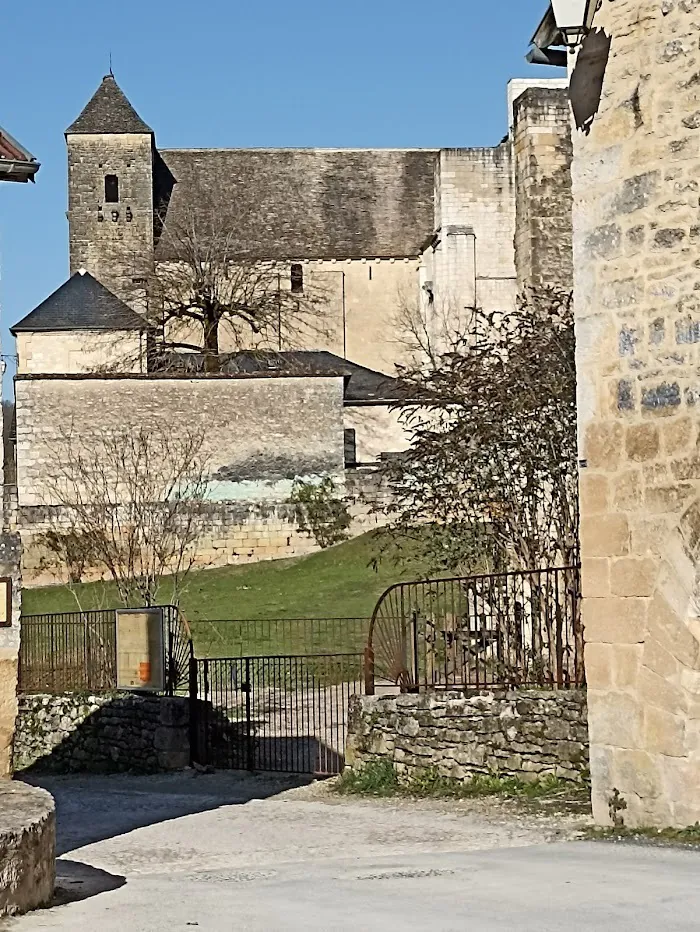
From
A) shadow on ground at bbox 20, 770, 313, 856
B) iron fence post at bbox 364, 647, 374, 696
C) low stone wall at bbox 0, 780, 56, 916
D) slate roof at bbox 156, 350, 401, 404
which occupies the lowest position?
shadow on ground at bbox 20, 770, 313, 856

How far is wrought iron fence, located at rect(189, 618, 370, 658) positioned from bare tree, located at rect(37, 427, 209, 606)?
13.3 ft

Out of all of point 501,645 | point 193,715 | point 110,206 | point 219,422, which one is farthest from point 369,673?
point 110,206

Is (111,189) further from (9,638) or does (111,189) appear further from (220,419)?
(9,638)

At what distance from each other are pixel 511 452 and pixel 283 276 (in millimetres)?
35796

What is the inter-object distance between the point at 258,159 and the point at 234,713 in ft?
132

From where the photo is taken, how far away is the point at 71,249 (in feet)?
169

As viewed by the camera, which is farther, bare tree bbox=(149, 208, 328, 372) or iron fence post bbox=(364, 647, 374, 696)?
bare tree bbox=(149, 208, 328, 372)

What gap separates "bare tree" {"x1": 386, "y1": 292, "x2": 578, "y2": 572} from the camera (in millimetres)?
14594

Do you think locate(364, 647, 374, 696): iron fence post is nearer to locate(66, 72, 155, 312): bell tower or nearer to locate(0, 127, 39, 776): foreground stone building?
locate(0, 127, 39, 776): foreground stone building

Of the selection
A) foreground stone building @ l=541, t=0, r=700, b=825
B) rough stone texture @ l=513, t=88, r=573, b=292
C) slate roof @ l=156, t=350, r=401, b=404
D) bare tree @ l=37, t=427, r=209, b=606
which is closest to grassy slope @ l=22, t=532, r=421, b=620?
bare tree @ l=37, t=427, r=209, b=606

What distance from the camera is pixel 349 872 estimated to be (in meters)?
7.82

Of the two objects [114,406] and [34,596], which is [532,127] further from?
[34,596]

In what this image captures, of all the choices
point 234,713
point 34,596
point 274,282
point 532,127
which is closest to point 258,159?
point 274,282

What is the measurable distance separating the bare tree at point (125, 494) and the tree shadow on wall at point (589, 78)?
17.6 metres
